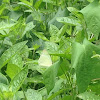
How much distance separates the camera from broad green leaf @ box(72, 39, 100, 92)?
0.70 metres

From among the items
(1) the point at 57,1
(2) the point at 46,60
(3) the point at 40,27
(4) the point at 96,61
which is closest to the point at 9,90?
(2) the point at 46,60

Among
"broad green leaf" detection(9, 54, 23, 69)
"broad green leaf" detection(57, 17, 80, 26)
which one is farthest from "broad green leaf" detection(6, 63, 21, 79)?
"broad green leaf" detection(57, 17, 80, 26)

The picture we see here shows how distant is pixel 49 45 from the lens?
91 cm

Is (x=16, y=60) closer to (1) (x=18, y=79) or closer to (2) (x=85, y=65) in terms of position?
(1) (x=18, y=79)

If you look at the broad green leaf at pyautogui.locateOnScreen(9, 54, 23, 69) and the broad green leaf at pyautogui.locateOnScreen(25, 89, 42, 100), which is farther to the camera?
the broad green leaf at pyautogui.locateOnScreen(9, 54, 23, 69)

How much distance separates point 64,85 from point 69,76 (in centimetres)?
11

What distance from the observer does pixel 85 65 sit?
0.70 m

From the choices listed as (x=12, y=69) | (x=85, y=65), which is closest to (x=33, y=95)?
(x=12, y=69)

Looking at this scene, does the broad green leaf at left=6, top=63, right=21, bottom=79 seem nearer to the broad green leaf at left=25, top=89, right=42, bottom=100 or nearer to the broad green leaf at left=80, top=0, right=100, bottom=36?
the broad green leaf at left=25, top=89, right=42, bottom=100

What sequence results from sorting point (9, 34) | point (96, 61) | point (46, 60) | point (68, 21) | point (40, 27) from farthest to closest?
point (40, 27)
point (9, 34)
point (68, 21)
point (46, 60)
point (96, 61)

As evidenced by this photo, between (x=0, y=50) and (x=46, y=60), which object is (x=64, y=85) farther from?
(x=0, y=50)

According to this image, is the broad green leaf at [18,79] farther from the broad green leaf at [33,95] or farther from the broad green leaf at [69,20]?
the broad green leaf at [69,20]

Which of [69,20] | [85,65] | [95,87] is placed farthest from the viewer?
[69,20]

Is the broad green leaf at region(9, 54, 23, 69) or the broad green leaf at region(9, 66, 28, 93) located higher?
the broad green leaf at region(9, 66, 28, 93)
